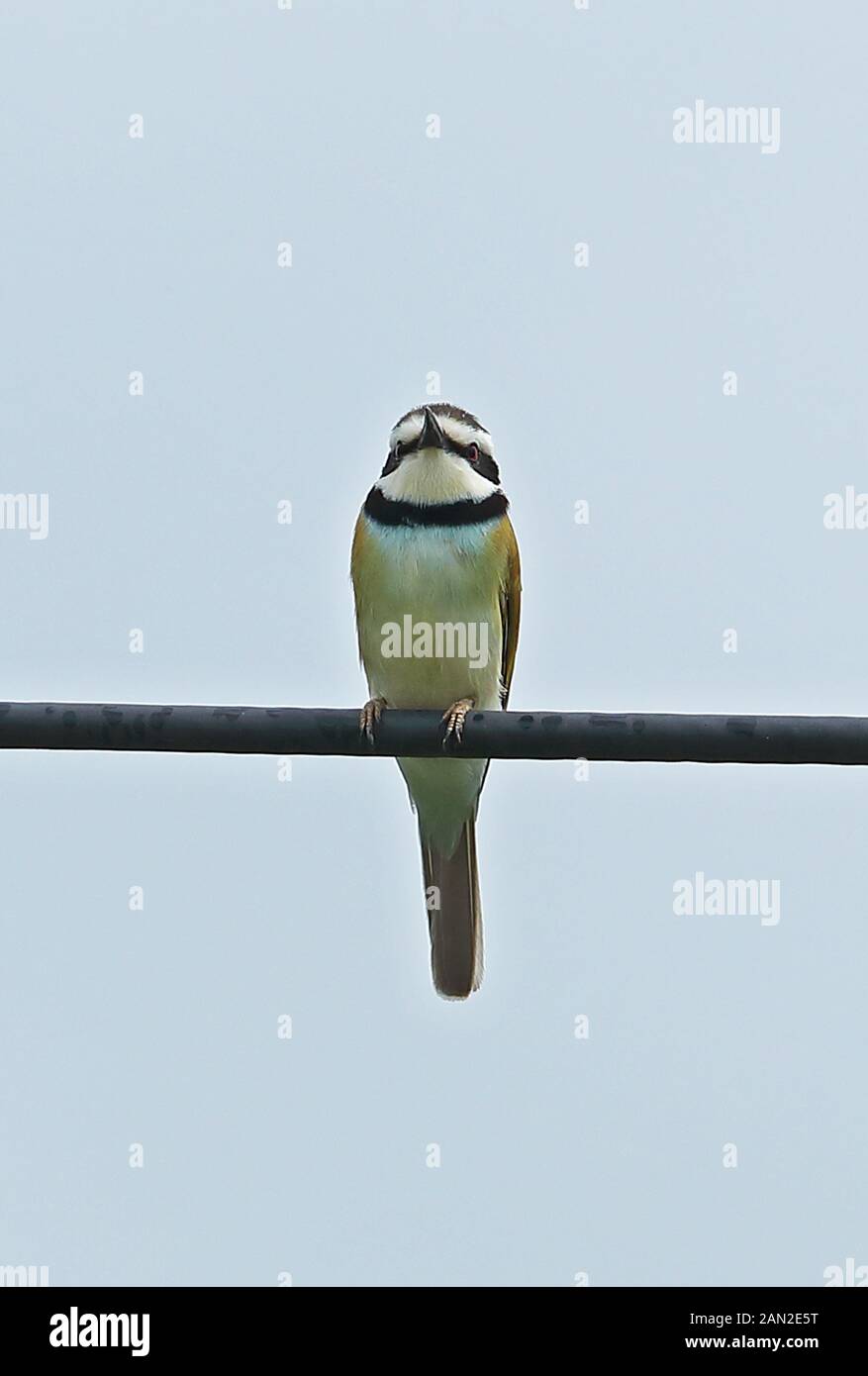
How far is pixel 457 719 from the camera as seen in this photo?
374 cm

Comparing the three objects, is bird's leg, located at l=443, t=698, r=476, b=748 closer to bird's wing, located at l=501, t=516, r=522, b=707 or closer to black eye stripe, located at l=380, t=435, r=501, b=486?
bird's wing, located at l=501, t=516, r=522, b=707

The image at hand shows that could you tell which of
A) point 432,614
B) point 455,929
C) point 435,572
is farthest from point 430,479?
point 455,929

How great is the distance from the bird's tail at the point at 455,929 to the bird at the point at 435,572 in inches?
12.0

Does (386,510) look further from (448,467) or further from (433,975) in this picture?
(433,975)

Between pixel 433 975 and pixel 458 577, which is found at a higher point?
pixel 458 577

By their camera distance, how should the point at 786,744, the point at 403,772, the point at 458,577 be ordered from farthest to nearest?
1. the point at 403,772
2. the point at 458,577
3. the point at 786,744

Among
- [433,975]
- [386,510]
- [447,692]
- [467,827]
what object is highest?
[386,510]

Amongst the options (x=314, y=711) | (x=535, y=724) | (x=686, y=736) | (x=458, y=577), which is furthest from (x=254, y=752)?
(x=458, y=577)

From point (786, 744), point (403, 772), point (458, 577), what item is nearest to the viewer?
point (786, 744)

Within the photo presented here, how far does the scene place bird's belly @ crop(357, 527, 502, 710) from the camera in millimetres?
5062

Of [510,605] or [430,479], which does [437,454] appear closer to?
[430,479]

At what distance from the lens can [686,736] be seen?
3.08 metres

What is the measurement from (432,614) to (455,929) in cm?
95

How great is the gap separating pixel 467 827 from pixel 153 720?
8.11 ft
